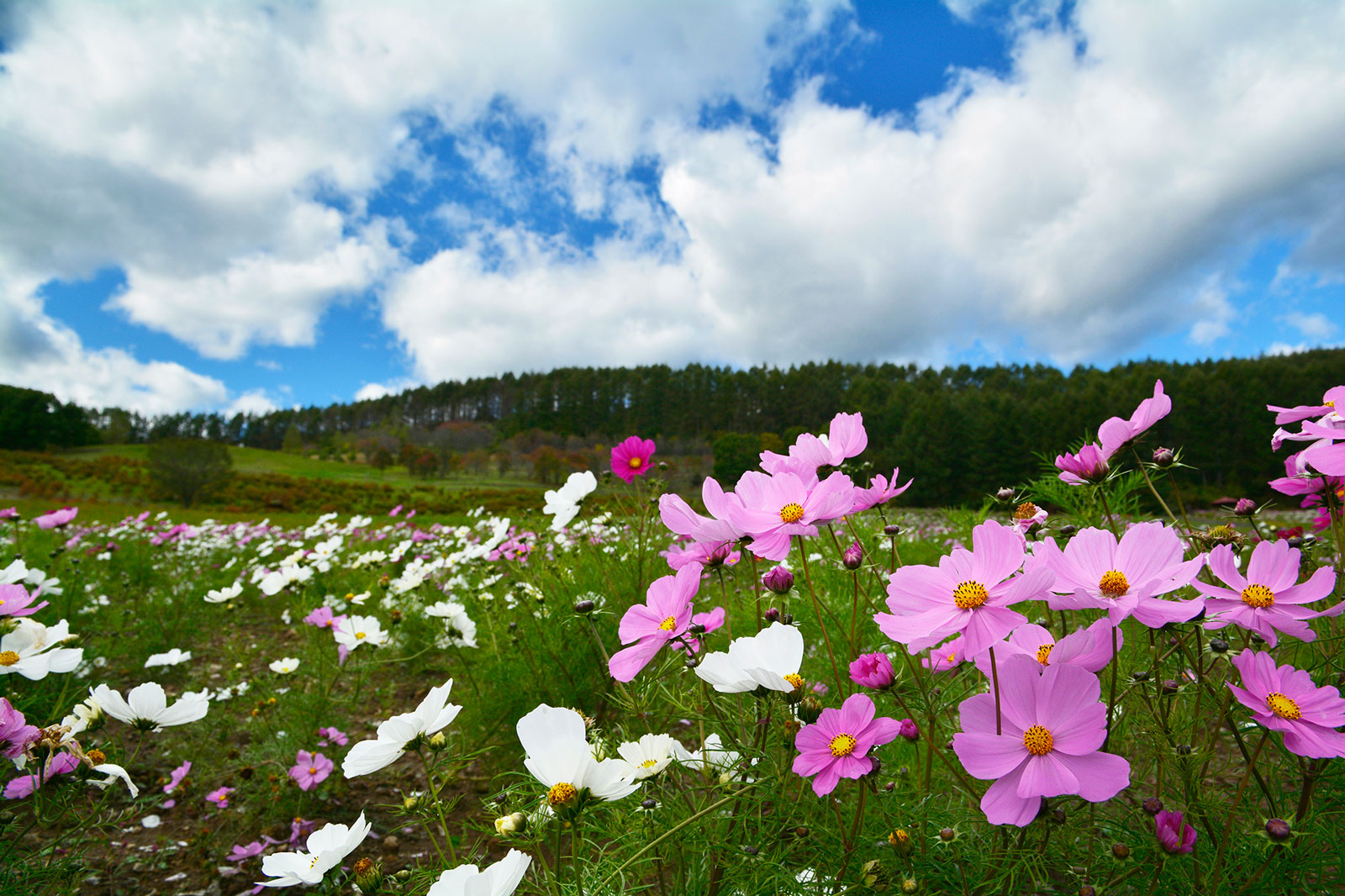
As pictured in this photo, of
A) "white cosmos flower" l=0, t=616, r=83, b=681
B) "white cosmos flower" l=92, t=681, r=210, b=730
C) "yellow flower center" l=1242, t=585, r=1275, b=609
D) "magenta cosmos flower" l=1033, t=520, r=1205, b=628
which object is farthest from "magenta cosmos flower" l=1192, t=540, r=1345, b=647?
"white cosmos flower" l=0, t=616, r=83, b=681

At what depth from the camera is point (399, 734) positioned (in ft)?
2.48

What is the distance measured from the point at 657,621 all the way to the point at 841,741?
27 cm

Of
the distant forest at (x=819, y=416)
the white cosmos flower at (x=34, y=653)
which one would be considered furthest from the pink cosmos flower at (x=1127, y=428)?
the distant forest at (x=819, y=416)

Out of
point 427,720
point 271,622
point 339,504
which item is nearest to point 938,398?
point 339,504

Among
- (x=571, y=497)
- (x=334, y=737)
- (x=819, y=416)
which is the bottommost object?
(x=334, y=737)

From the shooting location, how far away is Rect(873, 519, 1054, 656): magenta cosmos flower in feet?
1.73

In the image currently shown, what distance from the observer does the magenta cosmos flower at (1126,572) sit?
51cm

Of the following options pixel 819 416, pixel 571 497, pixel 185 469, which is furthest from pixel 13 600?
pixel 819 416

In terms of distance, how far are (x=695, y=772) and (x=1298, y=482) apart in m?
1.09

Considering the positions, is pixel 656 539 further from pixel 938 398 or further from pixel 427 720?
pixel 938 398

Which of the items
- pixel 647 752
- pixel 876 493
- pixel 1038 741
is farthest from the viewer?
pixel 876 493

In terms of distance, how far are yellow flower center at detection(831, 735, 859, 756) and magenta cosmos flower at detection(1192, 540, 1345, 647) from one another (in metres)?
0.39

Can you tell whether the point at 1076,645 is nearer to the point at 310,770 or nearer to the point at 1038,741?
the point at 1038,741

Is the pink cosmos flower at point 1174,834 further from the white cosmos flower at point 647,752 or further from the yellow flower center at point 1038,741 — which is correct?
the white cosmos flower at point 647,752
